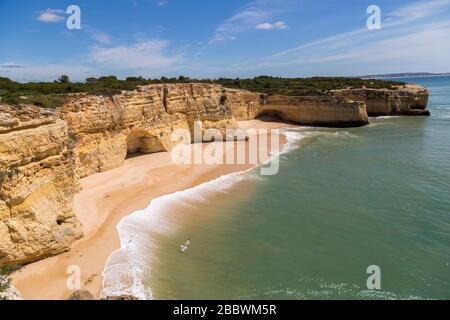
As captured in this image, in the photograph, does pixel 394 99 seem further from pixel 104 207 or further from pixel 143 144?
pixel 104 207

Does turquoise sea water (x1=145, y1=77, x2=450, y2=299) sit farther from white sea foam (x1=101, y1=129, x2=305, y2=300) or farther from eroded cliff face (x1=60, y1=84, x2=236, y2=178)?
eroded cliff face (x1=60, y1=84, x2=236, y2=178)

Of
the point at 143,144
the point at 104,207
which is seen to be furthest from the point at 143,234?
the point at 143,144

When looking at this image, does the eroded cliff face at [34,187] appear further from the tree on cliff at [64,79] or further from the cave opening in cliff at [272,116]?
the cave opening in cliff at [272,116]

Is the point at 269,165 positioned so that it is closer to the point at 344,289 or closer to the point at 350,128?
the point at 344,289

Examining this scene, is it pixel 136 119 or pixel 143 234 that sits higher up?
pixel 136 119

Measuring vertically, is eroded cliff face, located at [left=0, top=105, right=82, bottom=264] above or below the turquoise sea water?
above

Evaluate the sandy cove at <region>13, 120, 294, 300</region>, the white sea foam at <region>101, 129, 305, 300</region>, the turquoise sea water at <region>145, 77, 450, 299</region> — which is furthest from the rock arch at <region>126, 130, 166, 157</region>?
the turquoise sea water at <region>145, 77, 450, 299</region>

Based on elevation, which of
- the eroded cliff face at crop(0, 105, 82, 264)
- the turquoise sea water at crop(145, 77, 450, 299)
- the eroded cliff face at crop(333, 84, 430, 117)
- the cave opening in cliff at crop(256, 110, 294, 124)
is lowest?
the turquoise sea water at crop(145, 77, 450, 299)
